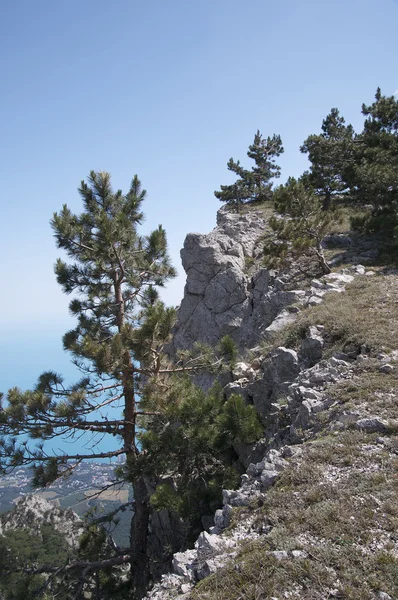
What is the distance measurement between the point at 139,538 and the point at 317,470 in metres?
7.00

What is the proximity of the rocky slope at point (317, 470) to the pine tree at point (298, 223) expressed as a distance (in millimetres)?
4016

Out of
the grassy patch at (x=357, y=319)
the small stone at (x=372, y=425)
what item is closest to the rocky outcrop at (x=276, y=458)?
the small stone at (x=372, y=425)

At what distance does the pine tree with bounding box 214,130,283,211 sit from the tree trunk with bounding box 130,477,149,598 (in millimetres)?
25196

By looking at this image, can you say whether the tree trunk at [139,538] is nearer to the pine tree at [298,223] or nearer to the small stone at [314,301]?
the small stone at [314,301]

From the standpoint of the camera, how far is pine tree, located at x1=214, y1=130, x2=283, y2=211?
32719 millimetres

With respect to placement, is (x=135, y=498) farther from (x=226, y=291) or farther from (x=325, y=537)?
(x=226, y=291)

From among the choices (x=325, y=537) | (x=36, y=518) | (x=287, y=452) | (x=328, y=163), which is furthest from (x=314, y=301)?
(x=36, y=518)

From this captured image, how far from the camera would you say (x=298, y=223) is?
18.5m

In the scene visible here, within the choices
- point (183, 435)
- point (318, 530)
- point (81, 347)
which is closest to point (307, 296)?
point (183, 435)

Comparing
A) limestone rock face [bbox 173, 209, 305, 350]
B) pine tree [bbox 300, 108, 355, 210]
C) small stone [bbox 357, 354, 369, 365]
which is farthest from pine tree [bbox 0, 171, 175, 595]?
pine tree [bbox 300, 108, 355, 210]

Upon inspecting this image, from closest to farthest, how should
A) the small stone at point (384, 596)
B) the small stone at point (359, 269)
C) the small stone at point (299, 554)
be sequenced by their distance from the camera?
the small stone at point (384, 596), the small stone at point (299, 554), the small stone at point (359, 269)

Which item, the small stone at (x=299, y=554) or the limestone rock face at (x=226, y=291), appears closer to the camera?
the small stone at (x=299, y=554)

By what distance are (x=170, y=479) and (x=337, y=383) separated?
17.7 ft

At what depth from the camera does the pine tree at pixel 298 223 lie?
59.5 feet
